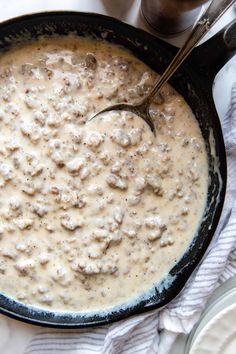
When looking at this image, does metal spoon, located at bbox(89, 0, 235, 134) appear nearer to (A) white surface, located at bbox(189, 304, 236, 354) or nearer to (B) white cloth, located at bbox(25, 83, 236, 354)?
(B) white cloth, located at bbox(25, 83, 236, 354)

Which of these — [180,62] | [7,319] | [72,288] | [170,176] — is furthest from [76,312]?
[180,62]

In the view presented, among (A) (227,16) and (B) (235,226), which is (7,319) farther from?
(A) (227,16)

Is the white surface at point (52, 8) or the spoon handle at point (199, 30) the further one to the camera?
the white surface at point (52, 8)

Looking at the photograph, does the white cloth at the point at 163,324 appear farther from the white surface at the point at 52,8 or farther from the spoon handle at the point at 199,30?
the spoon handle at the point at 199,30

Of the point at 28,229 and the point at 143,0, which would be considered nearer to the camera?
the point at 28,229

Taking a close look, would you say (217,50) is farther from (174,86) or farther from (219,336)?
(219,336)

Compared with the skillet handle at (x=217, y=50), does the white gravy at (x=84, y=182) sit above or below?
below

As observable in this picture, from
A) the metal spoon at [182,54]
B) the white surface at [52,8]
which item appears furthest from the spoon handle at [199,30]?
the white surface at [52,8]
